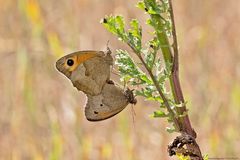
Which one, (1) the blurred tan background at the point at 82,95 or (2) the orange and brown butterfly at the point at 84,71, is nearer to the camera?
(2) the orange and brown butterfly at the point at 84,71

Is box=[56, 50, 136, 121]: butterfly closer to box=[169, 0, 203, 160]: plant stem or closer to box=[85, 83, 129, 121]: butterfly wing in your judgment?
box=[85, 83, 129, 121]: butterfly wing

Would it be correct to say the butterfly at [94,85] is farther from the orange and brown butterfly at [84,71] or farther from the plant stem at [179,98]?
the plant stem at [179,98]

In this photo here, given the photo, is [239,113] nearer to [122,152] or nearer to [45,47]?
[122,152]

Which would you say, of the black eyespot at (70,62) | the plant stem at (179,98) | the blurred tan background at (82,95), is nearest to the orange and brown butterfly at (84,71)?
the black eyespot at (70,62)

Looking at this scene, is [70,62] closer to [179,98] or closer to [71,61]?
[71,61]

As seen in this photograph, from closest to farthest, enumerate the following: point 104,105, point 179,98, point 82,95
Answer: point 179,98 → point 104,105 → point 82,95

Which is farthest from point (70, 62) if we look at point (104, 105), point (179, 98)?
point (179, 98)
